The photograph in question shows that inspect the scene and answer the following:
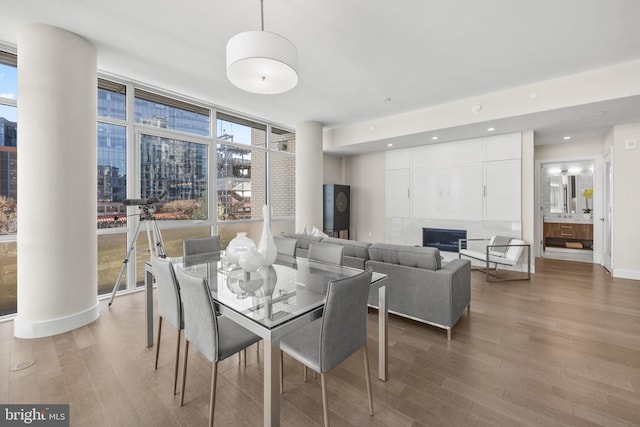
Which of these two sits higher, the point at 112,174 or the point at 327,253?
the point at 112,174

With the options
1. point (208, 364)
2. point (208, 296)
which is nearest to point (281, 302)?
point (208, 296)

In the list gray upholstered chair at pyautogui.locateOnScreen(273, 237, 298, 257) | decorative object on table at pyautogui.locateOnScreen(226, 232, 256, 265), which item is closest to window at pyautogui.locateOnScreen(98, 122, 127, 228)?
gray upholstered chair at pyautogui.locateOnScreen(273, 237, 298, 257)

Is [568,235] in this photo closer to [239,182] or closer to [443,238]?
[443,238]

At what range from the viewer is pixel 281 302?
1589 millimetres

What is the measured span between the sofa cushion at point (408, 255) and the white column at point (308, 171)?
2.79m

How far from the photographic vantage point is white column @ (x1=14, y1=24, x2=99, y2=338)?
2.60 meters

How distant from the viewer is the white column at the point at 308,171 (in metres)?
5.64

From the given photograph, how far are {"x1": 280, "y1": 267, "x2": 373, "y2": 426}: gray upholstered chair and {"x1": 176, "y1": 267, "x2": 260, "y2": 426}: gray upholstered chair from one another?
0.30m

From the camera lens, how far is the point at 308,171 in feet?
18.6

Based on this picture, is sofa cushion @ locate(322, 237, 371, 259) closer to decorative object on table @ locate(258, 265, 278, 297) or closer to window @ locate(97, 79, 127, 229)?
decorative object on table @ locate(258, 265, 278, 297)

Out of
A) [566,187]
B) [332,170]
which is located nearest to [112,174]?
[332,170]

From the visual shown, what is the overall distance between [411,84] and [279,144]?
3077mm

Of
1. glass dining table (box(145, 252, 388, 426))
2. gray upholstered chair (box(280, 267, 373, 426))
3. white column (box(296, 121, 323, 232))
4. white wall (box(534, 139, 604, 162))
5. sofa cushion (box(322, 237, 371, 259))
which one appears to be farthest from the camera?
white column (box(296, 121, 323, 232))

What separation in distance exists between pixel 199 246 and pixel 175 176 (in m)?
1.89
